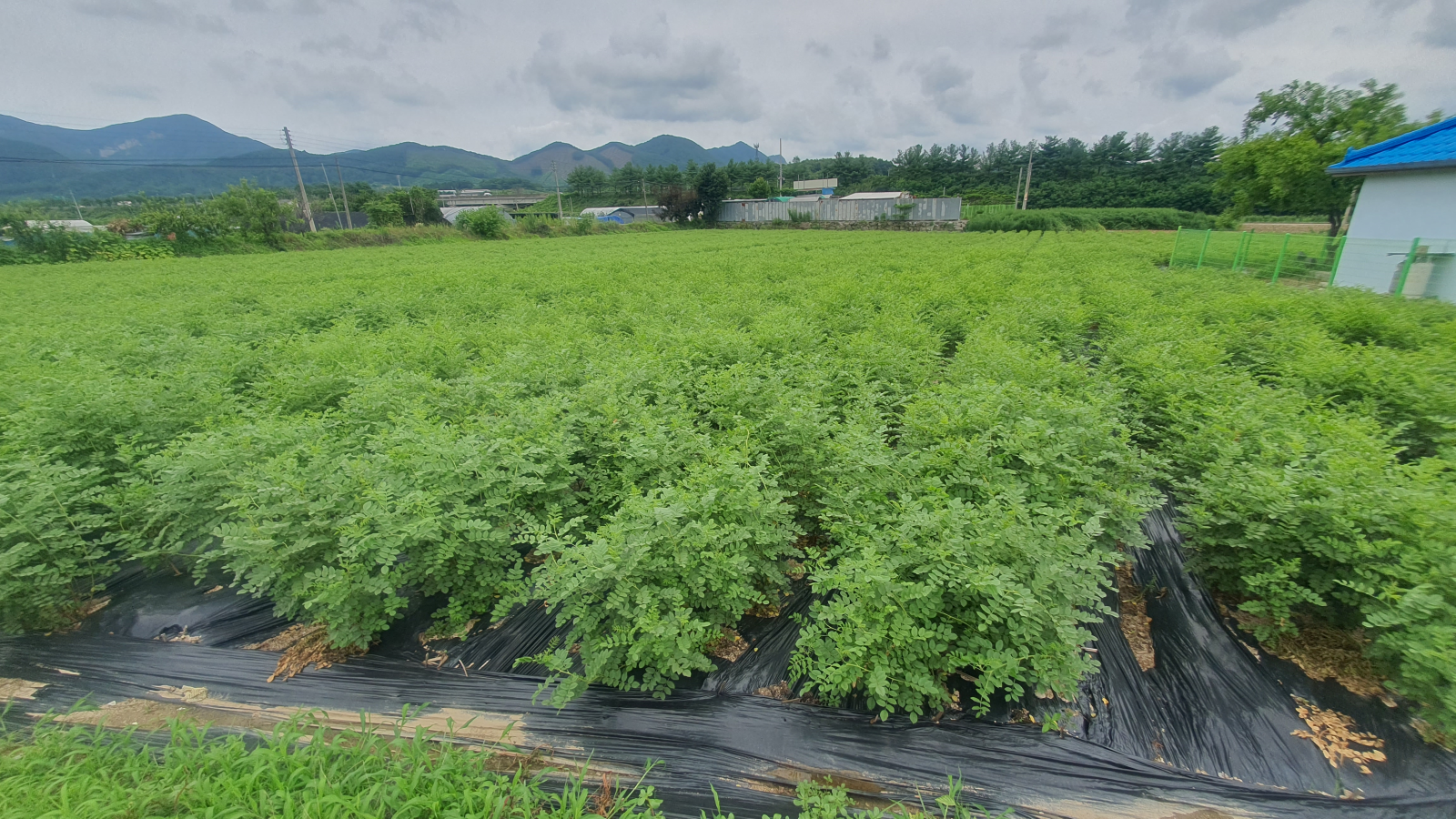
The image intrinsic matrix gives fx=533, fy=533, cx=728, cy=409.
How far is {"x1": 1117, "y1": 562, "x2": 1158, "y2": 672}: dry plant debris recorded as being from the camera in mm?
3531

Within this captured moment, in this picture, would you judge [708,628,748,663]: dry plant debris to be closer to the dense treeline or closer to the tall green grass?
the tall green grass

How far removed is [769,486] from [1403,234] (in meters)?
20.5

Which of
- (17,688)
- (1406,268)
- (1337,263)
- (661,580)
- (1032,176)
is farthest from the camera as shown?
(1032,176)

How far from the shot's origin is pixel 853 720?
3033mm

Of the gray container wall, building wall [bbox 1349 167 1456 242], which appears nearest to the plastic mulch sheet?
building wall [bbox 1349 167 1456 242]

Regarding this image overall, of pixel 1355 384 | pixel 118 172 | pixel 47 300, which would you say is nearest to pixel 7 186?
pixel 118 172

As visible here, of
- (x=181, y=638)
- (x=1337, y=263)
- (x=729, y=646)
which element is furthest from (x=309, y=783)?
(x=1337, y=263)

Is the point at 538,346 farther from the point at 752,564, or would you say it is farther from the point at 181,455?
the point at 752,564

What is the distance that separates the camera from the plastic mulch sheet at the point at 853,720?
8.82 feet

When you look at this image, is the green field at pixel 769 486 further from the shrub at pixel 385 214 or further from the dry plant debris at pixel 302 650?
the shrub at pixel 385 214

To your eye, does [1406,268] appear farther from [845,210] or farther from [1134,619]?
[845,210]

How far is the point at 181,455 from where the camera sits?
4.16 meters

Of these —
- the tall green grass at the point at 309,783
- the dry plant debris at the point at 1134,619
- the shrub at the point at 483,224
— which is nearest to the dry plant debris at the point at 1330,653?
the dry plant debris at the point at 1134,619

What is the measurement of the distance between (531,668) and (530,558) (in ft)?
3.89
